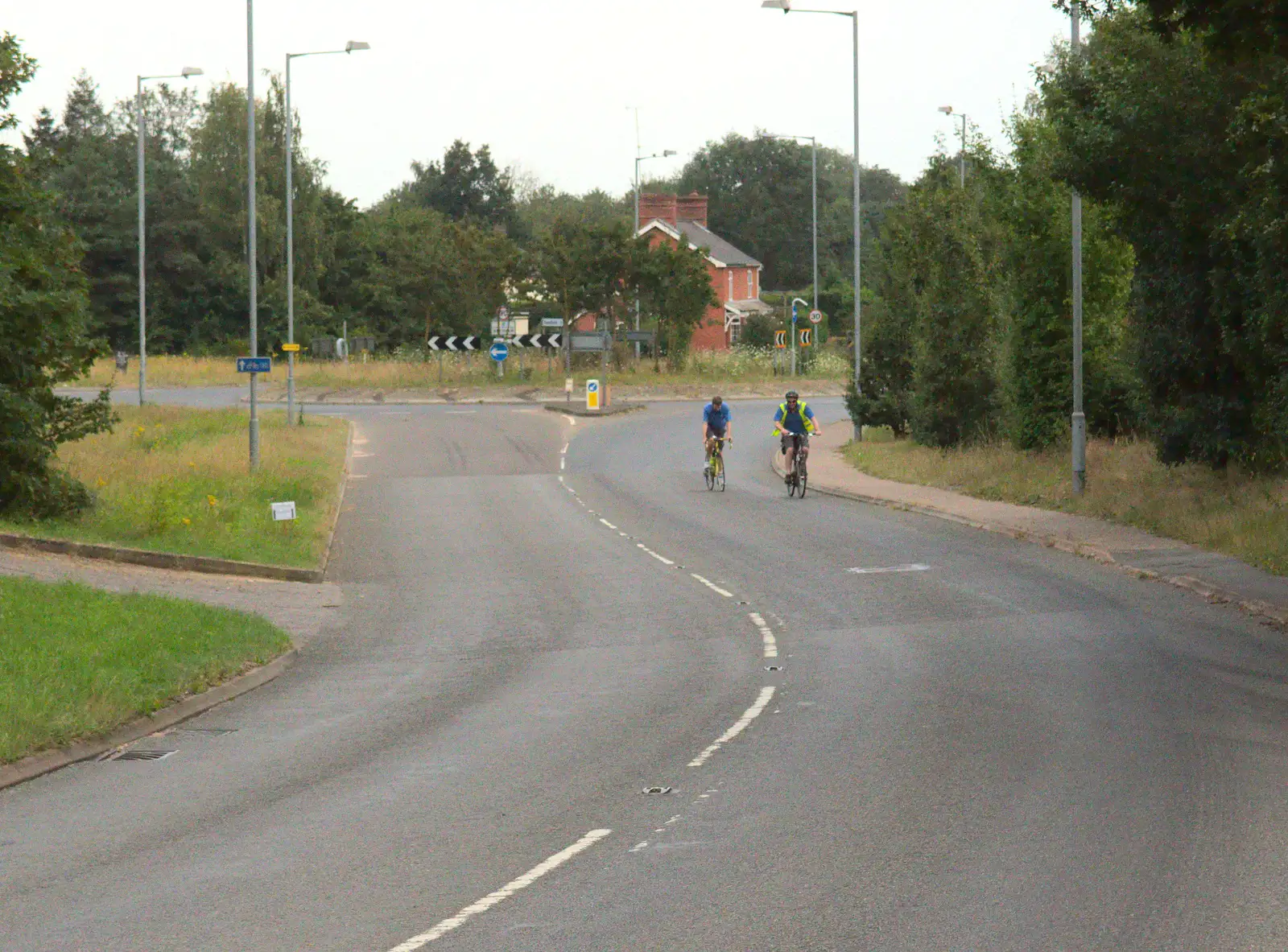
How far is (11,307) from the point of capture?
72.5 feet

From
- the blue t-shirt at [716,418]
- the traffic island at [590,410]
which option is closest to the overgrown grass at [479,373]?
the traffic island at [590,410]

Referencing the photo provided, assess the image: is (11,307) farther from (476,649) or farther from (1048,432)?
(1048,432)

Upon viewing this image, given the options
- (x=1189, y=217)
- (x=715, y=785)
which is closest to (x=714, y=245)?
(x=1189, y=217)

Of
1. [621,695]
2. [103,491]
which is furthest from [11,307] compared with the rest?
[621,695]

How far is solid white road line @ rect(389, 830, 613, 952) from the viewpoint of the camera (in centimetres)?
644

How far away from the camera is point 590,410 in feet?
168

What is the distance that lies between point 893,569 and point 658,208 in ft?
259

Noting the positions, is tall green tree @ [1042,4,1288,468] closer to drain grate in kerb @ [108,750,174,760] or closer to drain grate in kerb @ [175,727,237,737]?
drain grate in kerb @ [175,727,237,737]

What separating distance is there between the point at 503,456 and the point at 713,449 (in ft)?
31.5

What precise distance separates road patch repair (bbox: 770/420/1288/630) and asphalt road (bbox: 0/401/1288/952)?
21.5 inches

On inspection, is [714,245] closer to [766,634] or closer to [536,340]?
[536,340]

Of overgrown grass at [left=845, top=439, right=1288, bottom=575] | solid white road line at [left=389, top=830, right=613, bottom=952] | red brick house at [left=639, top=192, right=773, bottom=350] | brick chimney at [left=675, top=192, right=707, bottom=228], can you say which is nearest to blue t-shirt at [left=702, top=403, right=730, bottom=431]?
overgrown grass at [left=845, top=439, right=1288, bottom=575]

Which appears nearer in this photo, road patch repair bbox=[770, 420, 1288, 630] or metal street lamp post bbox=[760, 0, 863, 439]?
road patch repair bbox=[770, 420, 1288, 630]

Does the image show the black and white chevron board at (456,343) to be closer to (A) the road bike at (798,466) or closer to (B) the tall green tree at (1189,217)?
(A) the road bike at (798,466)
